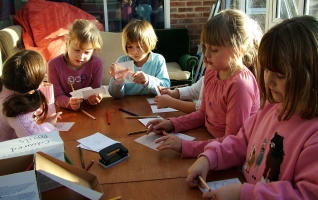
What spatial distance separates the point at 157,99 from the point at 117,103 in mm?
338

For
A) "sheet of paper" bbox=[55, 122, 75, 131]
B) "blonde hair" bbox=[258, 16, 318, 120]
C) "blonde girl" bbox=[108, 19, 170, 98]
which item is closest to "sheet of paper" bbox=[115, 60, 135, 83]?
"blonde girl" bbox=[108, 19, 170, 98]

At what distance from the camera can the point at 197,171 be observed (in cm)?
117

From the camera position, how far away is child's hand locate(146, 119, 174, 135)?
1623 millimetres

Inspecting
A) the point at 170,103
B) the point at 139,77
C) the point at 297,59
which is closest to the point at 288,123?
the point at 297,59

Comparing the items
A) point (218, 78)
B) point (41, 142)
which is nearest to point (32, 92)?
point (41, 142)

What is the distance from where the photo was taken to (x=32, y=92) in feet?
5.29

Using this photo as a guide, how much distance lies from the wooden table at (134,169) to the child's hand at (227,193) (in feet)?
0.19

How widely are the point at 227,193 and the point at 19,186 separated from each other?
0.63 m

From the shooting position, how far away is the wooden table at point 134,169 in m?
1.12

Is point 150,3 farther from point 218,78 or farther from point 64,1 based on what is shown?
point 218,78

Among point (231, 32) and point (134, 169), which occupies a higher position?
point (231, 32)

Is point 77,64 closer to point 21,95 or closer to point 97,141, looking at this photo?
point 21,95

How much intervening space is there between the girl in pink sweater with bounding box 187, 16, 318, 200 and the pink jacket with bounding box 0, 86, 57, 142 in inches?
30.8

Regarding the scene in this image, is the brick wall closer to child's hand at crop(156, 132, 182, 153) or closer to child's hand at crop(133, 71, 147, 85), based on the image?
child's hand at crop(133, 71, 147, 85)
